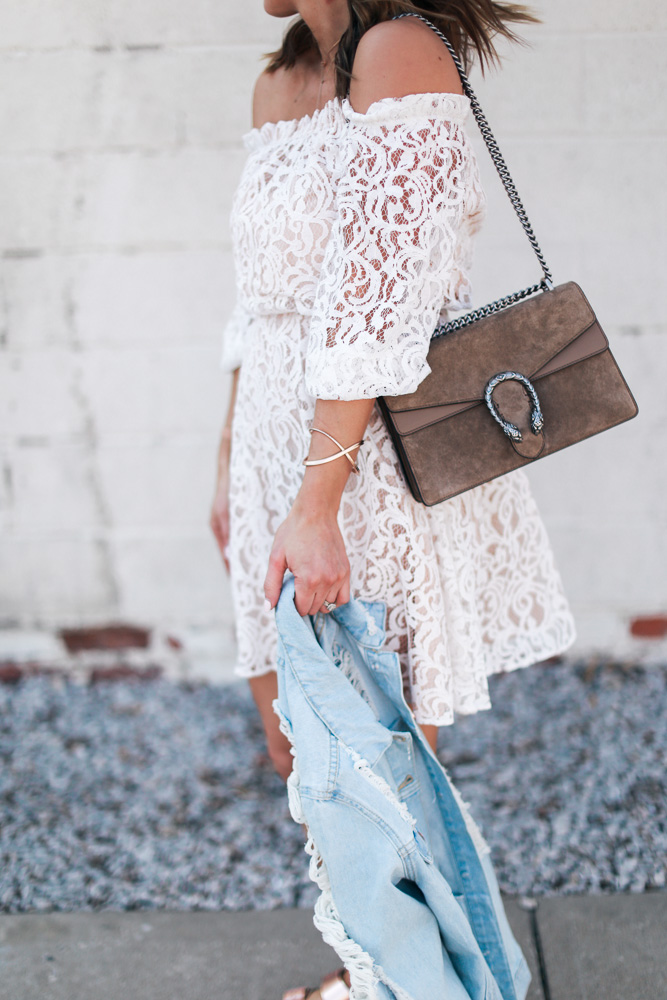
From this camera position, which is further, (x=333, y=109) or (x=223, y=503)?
(x=223, y=503)

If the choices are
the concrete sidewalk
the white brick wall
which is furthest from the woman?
the white brick wall

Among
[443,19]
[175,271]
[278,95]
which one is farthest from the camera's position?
[175,271]

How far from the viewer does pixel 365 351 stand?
0.94 m

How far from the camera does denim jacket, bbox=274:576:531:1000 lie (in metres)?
0.90

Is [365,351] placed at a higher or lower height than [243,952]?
higher

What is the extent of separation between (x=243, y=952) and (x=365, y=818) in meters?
0.82

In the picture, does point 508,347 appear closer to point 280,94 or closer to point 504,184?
point 504,184

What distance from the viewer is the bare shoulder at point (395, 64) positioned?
3.07ft

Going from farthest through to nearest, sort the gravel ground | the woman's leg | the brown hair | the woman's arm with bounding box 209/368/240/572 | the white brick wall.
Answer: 1. the white brick wall
2. the gravel ground
3. the woman's arm with bounding box 209/368/240/572
4. the woman's leg
5. the brown hair

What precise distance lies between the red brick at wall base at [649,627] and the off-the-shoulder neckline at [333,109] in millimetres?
1783

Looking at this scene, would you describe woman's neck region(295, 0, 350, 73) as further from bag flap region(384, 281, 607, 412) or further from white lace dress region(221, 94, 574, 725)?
bag flap region(384, 281, 607, 412)

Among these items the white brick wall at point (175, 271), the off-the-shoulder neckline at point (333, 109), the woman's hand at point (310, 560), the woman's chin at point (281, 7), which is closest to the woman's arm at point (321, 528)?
the woman's hand at point (310, 560)

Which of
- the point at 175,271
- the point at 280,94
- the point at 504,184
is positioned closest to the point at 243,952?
the point at 504,184

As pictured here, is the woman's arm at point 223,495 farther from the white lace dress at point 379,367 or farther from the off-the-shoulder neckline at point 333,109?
the off-the-shoulder neckline at point 333,109
